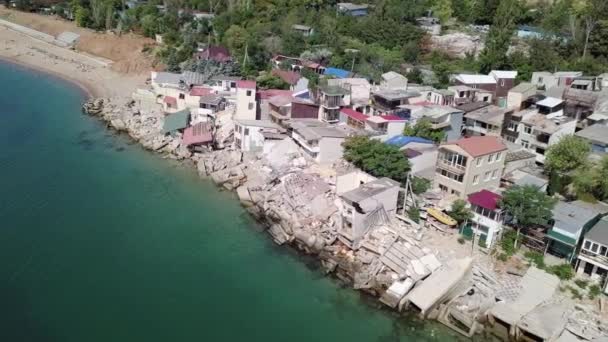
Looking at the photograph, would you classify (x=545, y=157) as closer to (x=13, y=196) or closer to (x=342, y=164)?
(x=342, y=164)

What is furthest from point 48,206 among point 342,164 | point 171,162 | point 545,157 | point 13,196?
point 545,157

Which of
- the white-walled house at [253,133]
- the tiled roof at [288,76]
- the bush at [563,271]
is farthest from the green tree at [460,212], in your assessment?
the tiled roof at [288,76]

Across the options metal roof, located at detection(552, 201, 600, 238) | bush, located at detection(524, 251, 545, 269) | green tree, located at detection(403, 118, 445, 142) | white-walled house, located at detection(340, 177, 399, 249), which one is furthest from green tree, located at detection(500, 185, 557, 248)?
green tree, located at detection(403, 118, 445, 142)

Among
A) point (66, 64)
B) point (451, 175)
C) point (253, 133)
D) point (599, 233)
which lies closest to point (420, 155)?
point (451, 175)

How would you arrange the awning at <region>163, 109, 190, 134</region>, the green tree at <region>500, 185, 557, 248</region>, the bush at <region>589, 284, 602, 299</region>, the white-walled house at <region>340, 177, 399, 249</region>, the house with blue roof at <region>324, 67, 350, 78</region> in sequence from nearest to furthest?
1. the bush at <region>589, 284, 602, 299</region>
2. the green tree at <region>500, 185, 557, 248</region>
3. the white-walled house at <region>340, 177, 399, 249</region>
4. the awning at <region>163, 109, 190, 134</region>
5. the house with blue roof at <region>324, 67, 350, 78</region>

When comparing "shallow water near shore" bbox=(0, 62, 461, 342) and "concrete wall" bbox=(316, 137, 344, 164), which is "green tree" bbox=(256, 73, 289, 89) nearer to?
"shallow water near shore" bbox=(0, 62, 461, 342)

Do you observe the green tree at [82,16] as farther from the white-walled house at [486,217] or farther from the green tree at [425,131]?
the white-walled house at [486,217]
